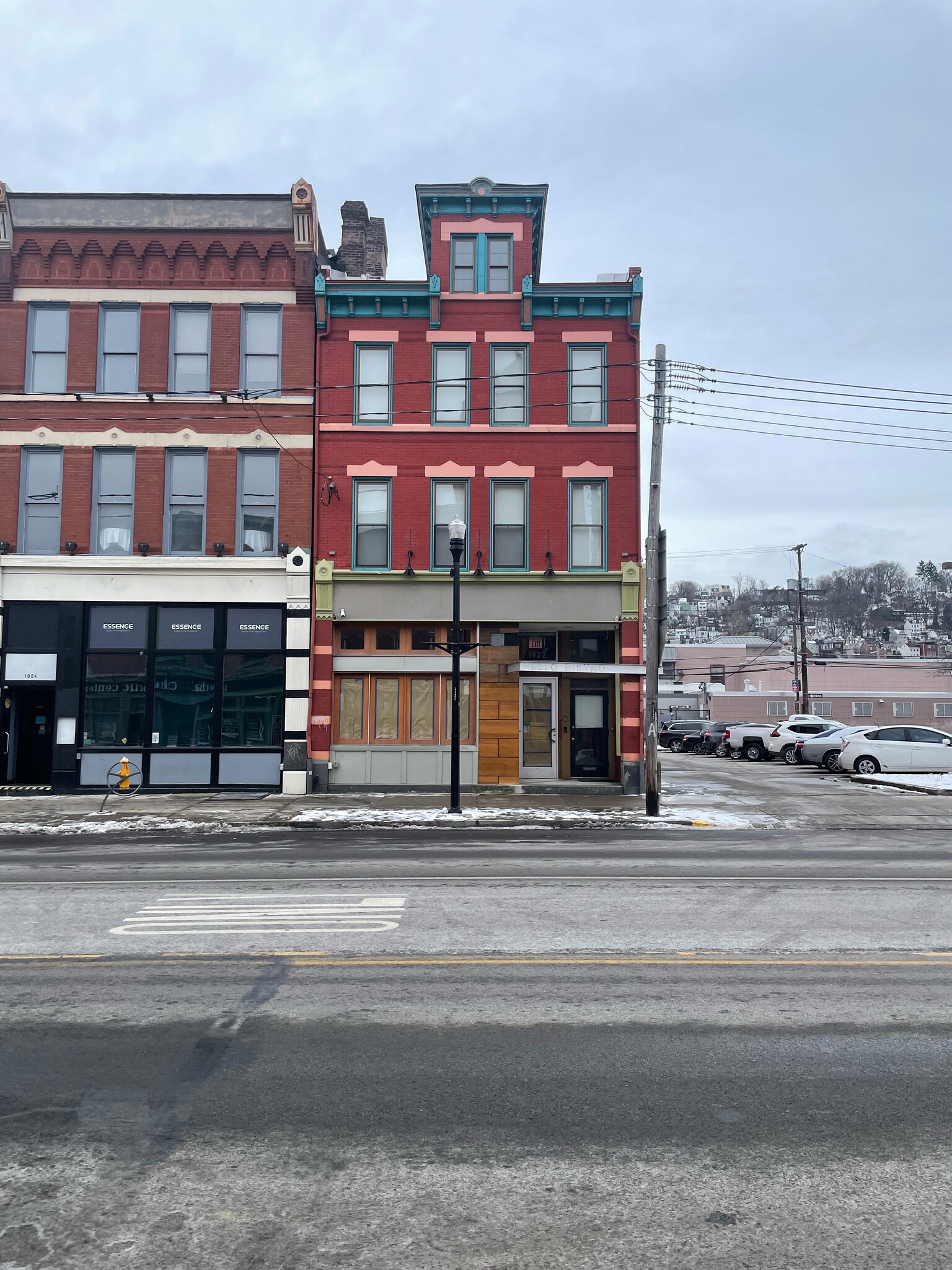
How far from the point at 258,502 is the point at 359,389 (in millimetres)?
3709

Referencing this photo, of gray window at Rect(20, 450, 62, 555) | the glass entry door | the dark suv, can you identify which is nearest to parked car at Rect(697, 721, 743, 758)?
the dark suv

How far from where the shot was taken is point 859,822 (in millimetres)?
17422

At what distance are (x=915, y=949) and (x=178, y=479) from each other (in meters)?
19.0

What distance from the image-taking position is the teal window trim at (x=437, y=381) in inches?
874

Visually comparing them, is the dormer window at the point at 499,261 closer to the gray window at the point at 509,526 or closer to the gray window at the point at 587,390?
the gray window at the point at 587,390

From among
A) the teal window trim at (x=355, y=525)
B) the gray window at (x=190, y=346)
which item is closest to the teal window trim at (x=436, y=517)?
the teal window trim at (x=355, y=525)

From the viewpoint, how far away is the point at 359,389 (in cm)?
2225

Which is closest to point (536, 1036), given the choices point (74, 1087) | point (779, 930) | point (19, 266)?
point (74, 1087)

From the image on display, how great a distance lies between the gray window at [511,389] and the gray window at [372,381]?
2606mm

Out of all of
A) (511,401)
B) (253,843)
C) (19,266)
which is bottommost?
(253,843)

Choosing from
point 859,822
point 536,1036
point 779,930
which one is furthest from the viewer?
point 859,822

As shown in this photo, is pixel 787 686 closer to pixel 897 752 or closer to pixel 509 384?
pixel 897 752

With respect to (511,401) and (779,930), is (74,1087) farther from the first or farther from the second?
(511,401)

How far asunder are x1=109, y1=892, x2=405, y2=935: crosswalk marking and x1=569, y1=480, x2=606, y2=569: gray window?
44.5 feet
